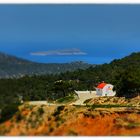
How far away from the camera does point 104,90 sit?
24.0m

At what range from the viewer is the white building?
78.5ft

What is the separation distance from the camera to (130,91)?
2430cm

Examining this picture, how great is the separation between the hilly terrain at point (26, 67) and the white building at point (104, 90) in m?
0.98

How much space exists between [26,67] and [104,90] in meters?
2.52

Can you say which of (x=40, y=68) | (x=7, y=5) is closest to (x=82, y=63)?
(x=40, y=68)

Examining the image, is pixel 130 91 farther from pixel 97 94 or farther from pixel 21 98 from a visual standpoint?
pixel 21 98

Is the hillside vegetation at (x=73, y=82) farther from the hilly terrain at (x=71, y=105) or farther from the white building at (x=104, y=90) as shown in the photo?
the white building at (x=104, y=90)

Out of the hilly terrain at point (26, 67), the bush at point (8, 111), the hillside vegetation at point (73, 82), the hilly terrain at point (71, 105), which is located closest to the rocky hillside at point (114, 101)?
the hilly terrain at point (71, 105)

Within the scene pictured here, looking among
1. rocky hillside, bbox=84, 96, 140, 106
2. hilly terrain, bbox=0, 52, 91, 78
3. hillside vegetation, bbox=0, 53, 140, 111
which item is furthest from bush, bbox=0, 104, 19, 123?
rocky hillside, bbox=84, 96, 140, 106

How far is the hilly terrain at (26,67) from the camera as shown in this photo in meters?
22.6

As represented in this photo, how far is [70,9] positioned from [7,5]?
163cm

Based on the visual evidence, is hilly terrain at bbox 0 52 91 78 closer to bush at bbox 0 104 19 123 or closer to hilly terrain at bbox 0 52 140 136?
hilly terrain at bbox 0 52 140 136

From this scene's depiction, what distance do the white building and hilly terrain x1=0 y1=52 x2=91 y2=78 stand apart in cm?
98

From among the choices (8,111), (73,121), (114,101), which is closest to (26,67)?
(8,111)
